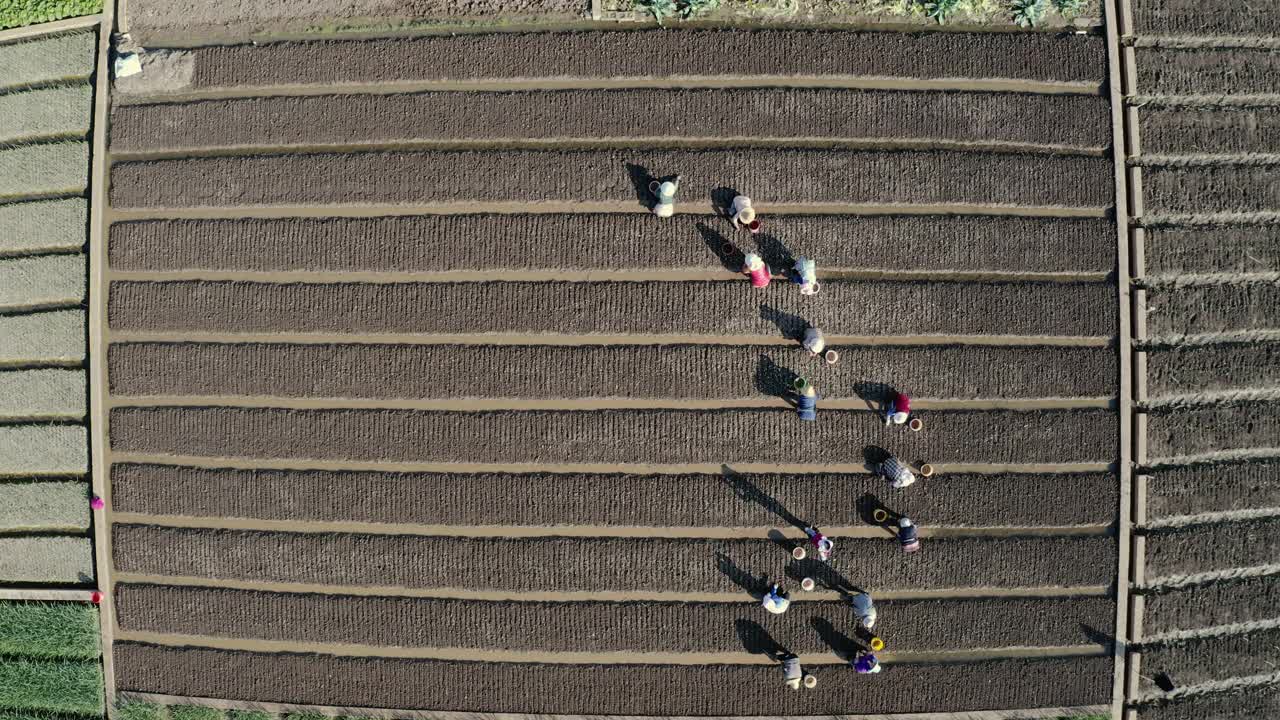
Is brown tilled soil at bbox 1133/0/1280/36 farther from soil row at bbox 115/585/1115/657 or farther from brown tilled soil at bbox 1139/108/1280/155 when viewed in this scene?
soil row at bbox 115/585/1115/657

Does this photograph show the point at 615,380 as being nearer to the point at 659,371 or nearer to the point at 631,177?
the point at 659,371

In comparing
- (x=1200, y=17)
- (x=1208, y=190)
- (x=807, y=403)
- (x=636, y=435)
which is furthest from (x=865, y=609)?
(x=1200, y=17)

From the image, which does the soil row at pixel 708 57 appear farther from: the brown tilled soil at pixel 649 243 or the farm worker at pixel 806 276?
the farm worker at pixel 806 276

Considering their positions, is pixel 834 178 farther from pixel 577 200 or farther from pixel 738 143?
pixel 577 200

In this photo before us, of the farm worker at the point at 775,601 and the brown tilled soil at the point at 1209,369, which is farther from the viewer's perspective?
the brown tilled soil at the point at 1209,369

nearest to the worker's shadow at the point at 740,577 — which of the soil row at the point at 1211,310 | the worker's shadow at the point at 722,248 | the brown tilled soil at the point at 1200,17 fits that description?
the worker's shadow at the point at 722,248

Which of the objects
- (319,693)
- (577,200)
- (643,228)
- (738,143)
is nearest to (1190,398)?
(738,143)
